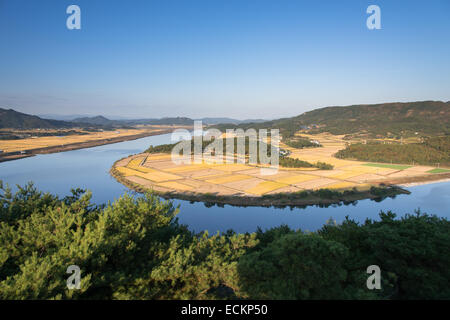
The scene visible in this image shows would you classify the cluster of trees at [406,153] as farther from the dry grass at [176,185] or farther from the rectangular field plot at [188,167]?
the dry grass at [176,185]

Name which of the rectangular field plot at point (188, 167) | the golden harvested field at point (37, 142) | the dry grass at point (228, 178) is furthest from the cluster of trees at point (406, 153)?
the golden harvested field at point (37, 142)

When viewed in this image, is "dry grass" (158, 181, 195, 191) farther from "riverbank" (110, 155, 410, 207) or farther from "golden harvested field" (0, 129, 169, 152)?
"golden harvested field" (0, 129, 169, 152)

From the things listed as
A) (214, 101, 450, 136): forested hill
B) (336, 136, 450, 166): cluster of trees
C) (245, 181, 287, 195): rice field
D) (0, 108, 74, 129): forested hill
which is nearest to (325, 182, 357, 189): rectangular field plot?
(245, 181, 287, 195): rice field

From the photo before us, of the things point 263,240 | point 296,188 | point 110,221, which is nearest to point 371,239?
point 263,240

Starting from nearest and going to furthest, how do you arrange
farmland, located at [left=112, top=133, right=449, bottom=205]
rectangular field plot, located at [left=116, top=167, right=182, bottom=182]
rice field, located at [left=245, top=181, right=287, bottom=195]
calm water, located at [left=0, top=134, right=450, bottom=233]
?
1. calm water, located at [left=0, top=134, right=450, bottom=233]
2. rice field, located at [left=245, top=181, right=287, bottom=195]
3. farmland, located at [left=112, top=133, right=449, bottom=205]
4. rectangular field plot, located at [left=116, top=167, right=182, bottom=182]

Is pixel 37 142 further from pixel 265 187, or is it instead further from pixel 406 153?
pixel 406 153

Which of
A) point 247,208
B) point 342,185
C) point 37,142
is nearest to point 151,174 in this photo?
point 247,208
